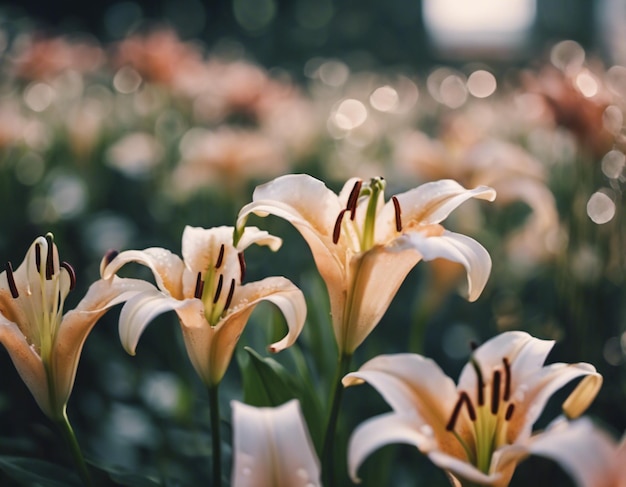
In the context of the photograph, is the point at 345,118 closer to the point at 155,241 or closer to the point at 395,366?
the point at 155,241

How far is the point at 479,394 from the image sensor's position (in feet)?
2.11

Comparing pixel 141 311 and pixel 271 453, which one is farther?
pixel 141 311

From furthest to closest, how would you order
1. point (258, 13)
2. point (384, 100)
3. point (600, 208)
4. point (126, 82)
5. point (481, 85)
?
point (258, 13), point (481, 85), point (384, 100), point (126, 82), point (600, 208)

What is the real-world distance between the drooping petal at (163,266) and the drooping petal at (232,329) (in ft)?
0.18

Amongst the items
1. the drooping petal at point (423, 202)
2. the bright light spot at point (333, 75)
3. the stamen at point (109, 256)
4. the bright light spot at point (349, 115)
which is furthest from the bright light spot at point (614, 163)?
the bright light spot at point (333, 75)

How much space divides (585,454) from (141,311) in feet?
1.16

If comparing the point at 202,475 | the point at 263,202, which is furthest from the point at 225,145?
the point at 263,202

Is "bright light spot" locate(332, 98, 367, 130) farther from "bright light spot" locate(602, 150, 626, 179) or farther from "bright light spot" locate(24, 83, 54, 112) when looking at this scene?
"bright light spot" locate(602, 150, 626, 179)

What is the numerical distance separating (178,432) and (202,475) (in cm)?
16

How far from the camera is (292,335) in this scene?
0.69 meters

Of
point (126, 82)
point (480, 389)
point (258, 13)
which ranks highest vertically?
point (258, 13)

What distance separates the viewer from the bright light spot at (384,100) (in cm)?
338

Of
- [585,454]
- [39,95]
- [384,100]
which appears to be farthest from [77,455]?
[384,100]

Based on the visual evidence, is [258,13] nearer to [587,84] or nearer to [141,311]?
[587,84]
